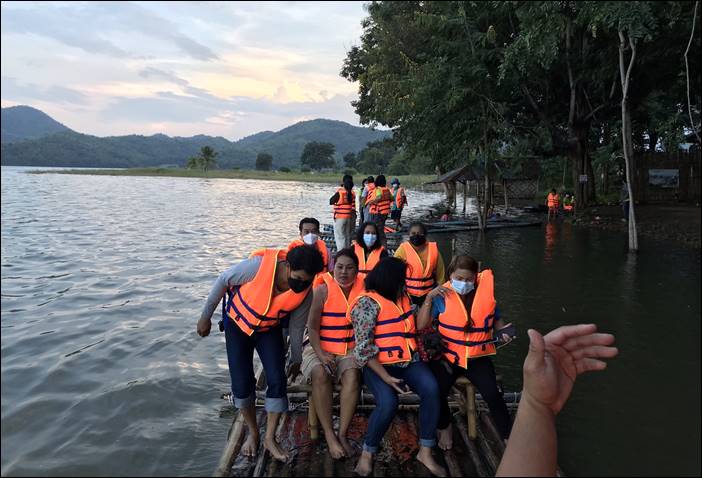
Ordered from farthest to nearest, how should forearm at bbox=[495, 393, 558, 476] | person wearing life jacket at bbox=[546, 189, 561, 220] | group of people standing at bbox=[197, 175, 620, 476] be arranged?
person wearing life jacket at bbox=[546, 189, 561, 220]
group of people standing at bbox=[197, 175, 620, 476]
forearm at bbox=[495, 393, 558, 476]

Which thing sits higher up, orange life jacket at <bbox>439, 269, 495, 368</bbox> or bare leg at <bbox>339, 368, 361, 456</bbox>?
orange life jacket at <bbox>439, 269, 495, 368</bbox>

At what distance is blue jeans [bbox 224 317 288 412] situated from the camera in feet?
12.6

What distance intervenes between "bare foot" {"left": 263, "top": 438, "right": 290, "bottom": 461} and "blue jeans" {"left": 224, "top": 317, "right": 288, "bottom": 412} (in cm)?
23

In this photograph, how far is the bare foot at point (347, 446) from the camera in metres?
3.77

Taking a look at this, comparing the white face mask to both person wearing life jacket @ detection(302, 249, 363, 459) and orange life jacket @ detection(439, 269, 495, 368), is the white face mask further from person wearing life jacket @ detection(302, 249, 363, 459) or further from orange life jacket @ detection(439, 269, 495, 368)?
orange life jacket @ detection(439, 269, 495, 368)

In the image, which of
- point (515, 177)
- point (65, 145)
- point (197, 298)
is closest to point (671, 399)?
point (197, 298)

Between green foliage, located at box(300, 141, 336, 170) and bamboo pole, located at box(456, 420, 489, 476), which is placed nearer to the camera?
bamboo pole, located at box(456, 420, 489, 476)

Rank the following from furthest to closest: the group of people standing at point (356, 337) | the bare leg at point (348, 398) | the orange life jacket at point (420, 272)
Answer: the orange life jacket at point (420, 272)
the bare leg at point (348, 398)
the group of people standing at point (356, 337)

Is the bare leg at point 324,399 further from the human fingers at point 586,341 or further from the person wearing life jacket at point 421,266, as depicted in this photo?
the human fingers at point 586,341

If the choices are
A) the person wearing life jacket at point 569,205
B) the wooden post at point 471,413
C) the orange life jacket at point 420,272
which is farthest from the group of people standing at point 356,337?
the person wearing life jacket at point 569,205

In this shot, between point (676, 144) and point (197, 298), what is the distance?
2044 centimetres

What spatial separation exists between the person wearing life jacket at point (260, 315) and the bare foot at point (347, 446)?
45 centimetres

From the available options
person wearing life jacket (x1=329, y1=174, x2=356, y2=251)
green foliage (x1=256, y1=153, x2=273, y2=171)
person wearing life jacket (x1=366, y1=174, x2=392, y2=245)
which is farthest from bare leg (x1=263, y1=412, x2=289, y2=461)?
green foliage (x1=256, y1=153, x2=273, y2=171)

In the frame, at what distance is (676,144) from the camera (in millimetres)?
20328
